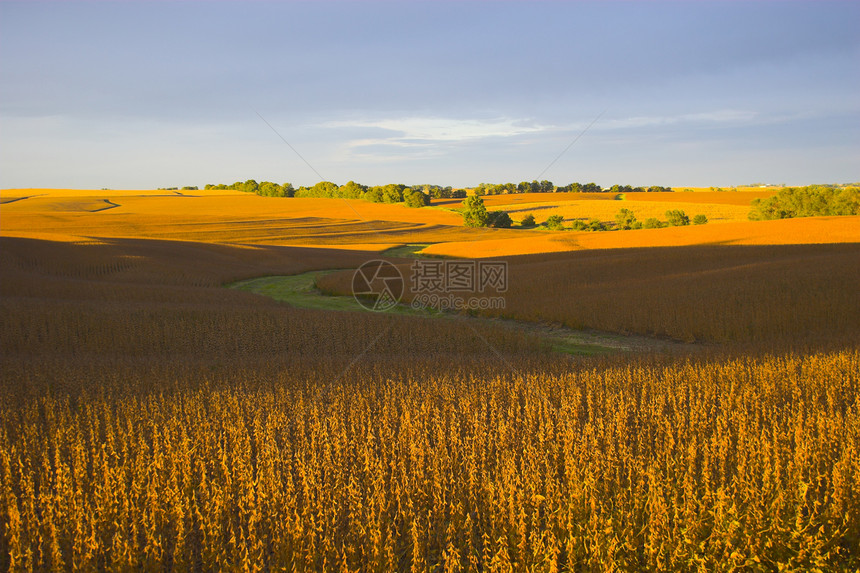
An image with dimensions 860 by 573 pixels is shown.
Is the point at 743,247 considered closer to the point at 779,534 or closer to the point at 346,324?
the point at 346,324

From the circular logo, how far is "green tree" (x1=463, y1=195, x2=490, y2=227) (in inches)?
1647

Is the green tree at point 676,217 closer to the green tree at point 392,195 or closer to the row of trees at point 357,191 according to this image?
the row of trees at point 357,191

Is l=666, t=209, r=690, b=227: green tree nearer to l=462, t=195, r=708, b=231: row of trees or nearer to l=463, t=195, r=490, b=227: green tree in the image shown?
l=462, t=195, r=708, b=231: row of trees

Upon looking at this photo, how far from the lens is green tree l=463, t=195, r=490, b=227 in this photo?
67.8 m

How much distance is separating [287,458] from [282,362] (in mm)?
4115

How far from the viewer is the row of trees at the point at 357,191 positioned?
94594 mm

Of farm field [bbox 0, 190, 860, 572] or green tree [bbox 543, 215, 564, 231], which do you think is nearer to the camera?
farm field [bbox 0, 190, 860, 572]

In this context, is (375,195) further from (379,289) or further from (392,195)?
(379,289)

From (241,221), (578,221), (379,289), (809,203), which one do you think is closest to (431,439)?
(379,289)

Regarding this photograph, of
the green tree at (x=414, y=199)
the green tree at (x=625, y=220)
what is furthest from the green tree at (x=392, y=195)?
the green tree at (x=625, y=220)

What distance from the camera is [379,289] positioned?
22.2m

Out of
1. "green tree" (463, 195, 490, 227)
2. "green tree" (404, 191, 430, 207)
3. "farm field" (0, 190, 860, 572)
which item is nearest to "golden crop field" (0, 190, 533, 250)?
"green tree" (463, 195, 490, 227)

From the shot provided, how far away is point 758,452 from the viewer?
4340mm

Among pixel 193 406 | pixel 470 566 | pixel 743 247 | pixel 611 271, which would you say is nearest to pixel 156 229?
pixel 611 271
